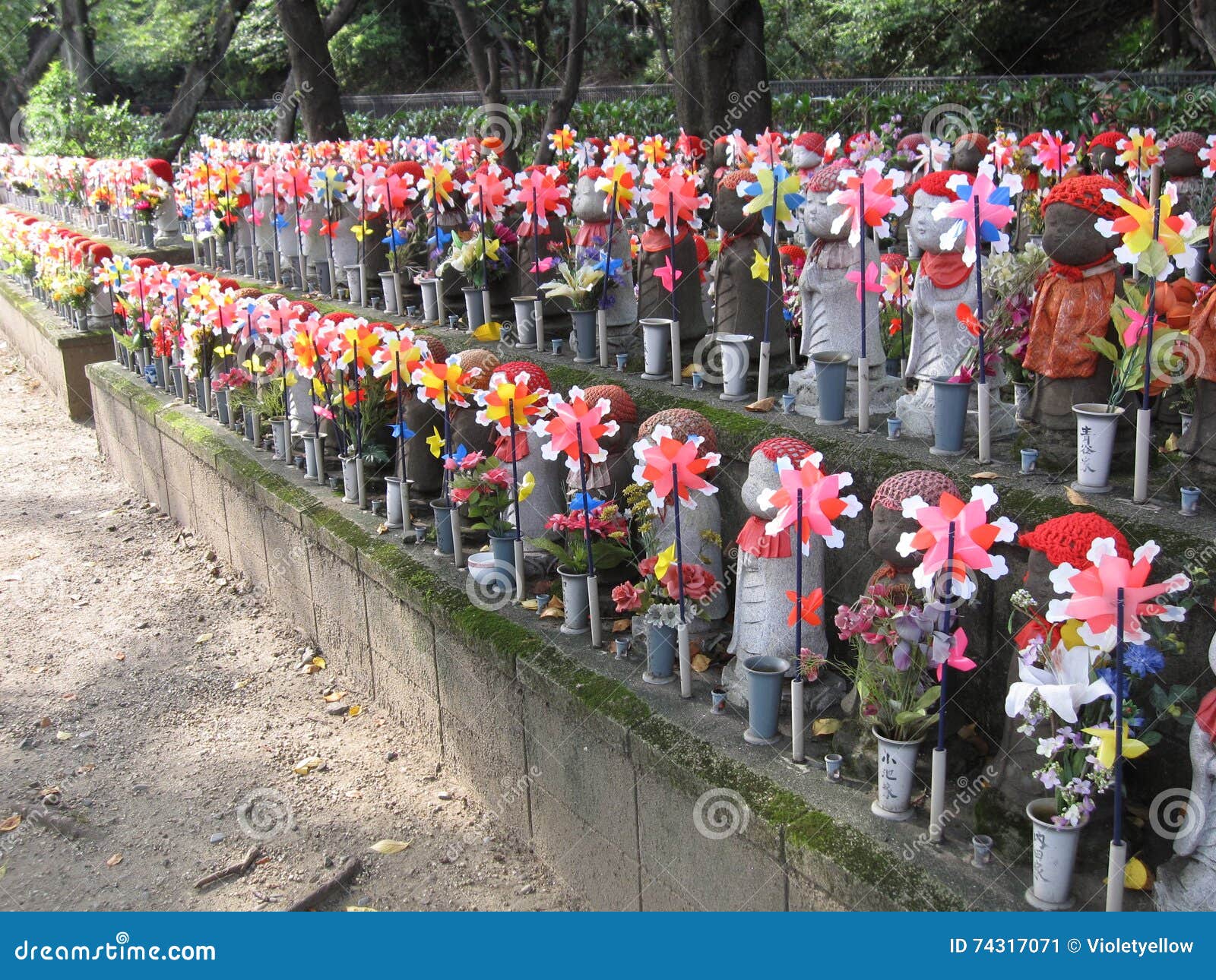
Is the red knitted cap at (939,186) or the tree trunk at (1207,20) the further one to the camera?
the tree trunk at (1207,20)

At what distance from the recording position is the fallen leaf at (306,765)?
454 cm

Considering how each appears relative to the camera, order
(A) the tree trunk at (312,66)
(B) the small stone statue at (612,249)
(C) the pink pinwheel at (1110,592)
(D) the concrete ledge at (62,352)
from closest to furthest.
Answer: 1. (C) the pink pinwheel at (1110,592)
2. (B) the small stone statue at (612,249)
3. (D) the concrete ledge at (62,352)
4. (A) the tree trunk at (312,66)

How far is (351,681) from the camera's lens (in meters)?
5.19

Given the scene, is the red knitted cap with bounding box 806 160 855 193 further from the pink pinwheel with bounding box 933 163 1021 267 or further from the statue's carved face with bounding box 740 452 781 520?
the statue's carved face with bounding box 740 452 781 520

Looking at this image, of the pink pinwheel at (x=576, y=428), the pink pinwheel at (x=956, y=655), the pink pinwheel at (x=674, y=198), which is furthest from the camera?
the pink pinwheel at (x=674, y=198)

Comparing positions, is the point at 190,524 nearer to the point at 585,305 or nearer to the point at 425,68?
the point at 585,305

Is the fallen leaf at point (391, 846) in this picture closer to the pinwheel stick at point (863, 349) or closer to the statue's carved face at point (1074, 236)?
the pinwheel stick at point (863, 349)

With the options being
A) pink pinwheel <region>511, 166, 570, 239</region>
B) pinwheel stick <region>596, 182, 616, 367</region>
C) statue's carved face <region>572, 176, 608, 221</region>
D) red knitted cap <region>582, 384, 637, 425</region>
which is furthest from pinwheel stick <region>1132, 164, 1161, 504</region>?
pink pinwheel <region>511, 166, 570, 239</region>

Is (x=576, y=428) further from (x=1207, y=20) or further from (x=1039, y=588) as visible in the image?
(x=1207, y=20)

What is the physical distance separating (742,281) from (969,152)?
11.0 ft

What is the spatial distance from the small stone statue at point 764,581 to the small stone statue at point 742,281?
1386 millimetres

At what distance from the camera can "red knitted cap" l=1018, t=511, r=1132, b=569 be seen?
2479 mm

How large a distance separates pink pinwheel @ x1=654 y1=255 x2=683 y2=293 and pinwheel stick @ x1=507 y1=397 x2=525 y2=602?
40.2 inches

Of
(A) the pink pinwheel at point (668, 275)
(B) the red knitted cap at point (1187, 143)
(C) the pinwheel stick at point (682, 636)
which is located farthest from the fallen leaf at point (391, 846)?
(B) the red knitted cap at point (1187, 143)
